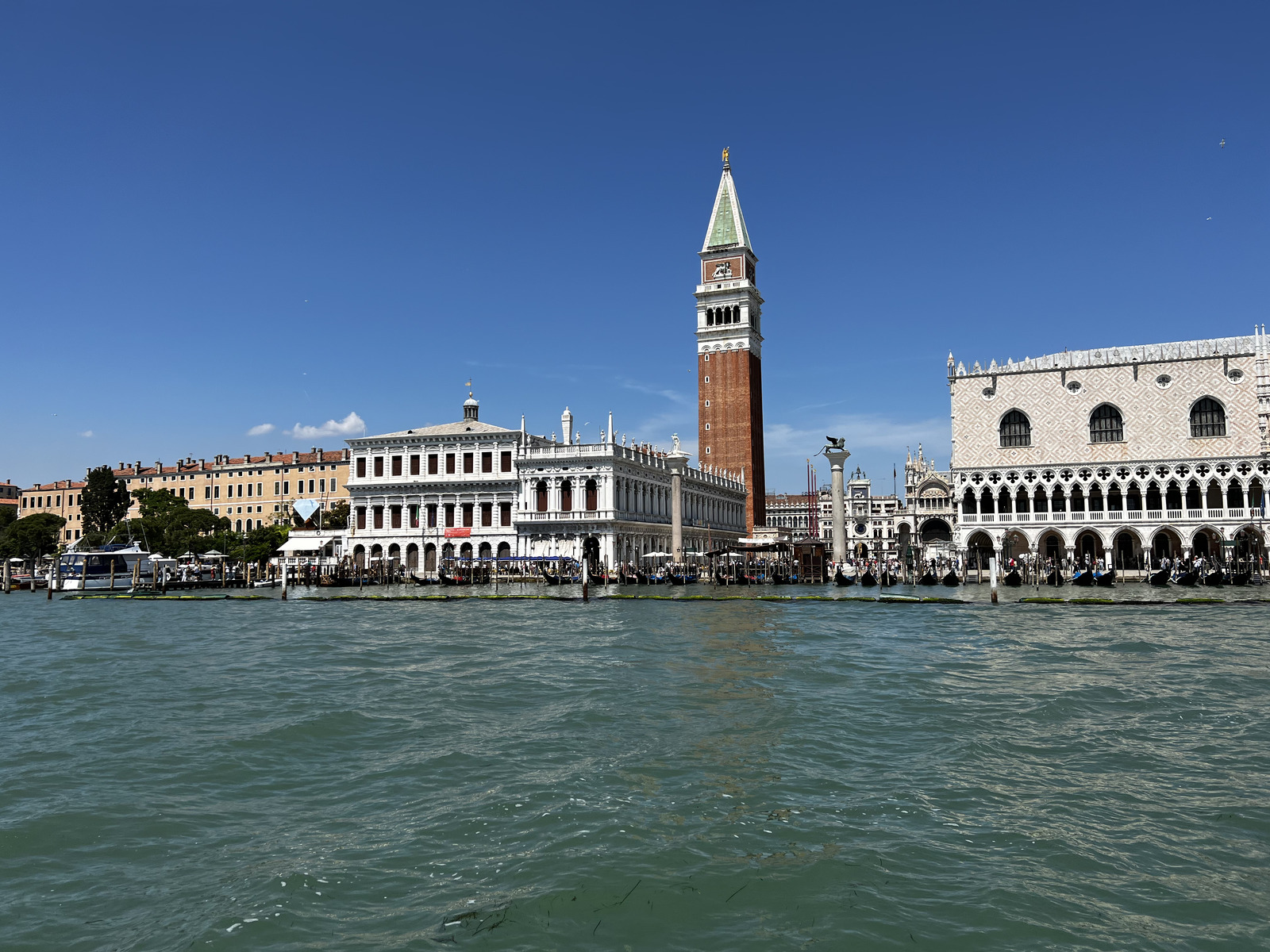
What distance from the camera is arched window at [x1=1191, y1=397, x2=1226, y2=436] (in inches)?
1863

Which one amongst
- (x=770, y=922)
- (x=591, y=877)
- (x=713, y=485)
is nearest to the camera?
(x=770, y=922)

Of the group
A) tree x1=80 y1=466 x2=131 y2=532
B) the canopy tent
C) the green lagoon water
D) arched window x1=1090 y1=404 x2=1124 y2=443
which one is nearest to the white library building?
the canopy tent

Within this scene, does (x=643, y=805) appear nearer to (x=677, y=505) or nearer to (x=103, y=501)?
(x=677, y=505)

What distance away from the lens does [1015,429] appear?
5131cm

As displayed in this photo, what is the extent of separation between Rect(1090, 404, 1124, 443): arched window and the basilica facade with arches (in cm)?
6

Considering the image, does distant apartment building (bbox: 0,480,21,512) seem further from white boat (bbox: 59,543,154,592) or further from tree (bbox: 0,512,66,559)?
white boat (bbox: 59,543,154,592)

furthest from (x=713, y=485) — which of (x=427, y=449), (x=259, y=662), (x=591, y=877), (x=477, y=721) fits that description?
(x=591, y=877)

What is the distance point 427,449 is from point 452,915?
165ft

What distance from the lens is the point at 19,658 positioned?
57.3 ft

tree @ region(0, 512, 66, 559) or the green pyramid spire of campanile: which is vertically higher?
the green pyramid spire of campanile

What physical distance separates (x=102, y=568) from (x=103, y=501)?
16381 millimetres

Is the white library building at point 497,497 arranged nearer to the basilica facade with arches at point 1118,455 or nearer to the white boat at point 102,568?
the white boat at point 102,568

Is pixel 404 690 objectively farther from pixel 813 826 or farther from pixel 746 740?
pixel 813 826

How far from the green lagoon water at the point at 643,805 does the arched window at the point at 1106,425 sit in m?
37.6
